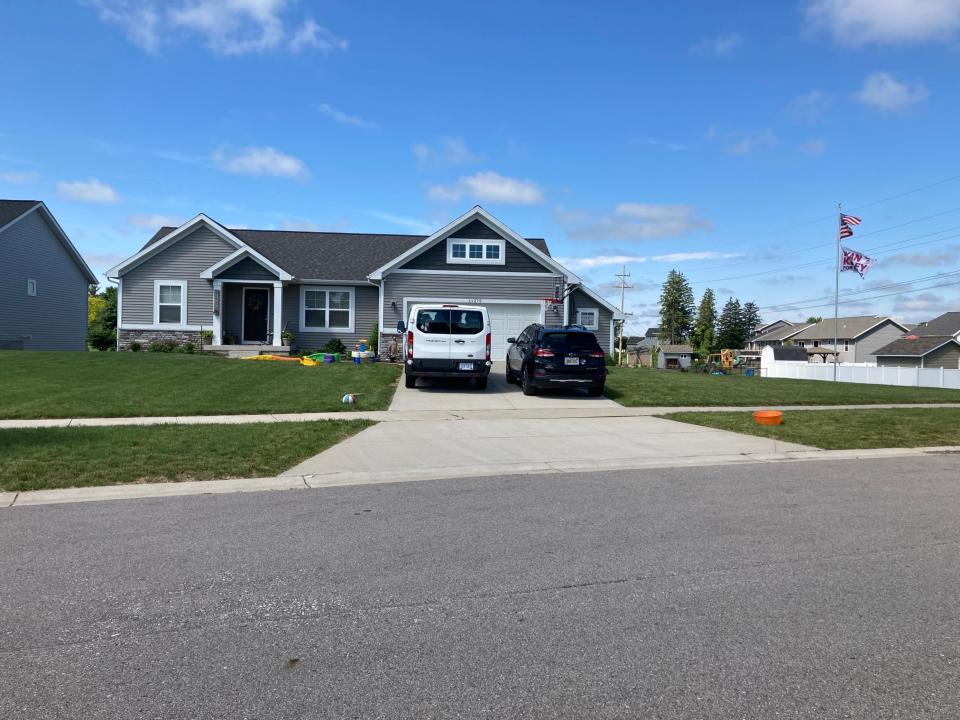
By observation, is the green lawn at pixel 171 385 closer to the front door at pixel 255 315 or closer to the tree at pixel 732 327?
the front door at pixel 255 315

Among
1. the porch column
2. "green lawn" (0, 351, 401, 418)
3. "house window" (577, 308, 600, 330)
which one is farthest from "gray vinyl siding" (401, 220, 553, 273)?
"green lawn" (0, 351, 401, 418)

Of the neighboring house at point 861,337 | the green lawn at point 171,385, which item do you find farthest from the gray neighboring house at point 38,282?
the neighboring house at point 861,337

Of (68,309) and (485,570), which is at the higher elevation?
(68,309)

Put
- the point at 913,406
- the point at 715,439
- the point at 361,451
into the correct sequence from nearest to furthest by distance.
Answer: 1. the point at 361,451
2. the point at 715,439
3. the point at 913,406

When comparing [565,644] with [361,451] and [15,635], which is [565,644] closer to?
[15,635]

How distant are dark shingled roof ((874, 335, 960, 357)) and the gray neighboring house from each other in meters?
62.1

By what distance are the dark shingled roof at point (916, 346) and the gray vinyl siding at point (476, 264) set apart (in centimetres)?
4813

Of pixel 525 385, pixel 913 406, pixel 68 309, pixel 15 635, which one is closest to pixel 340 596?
pixel 15 635

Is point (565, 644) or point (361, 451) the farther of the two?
point (361, 451)

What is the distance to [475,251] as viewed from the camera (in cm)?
2573

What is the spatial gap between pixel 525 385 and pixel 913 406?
9.43 m

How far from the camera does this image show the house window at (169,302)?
25.3m

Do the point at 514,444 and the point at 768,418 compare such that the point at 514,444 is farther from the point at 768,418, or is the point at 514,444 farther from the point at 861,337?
the point at 861,337

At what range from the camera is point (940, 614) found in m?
4.14
